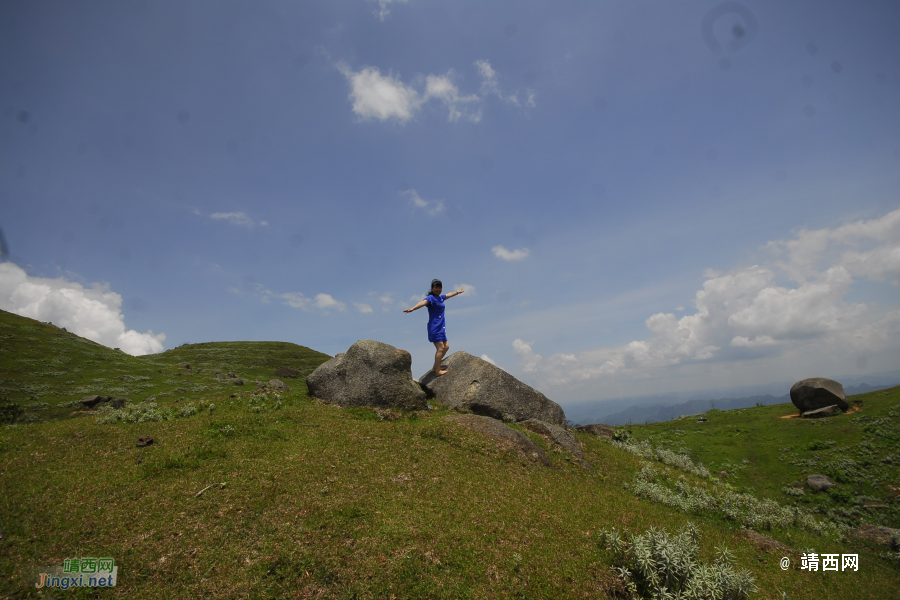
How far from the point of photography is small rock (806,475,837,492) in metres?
28.2

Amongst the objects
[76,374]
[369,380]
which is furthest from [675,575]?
[76,374]

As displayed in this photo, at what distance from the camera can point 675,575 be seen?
9.18 m

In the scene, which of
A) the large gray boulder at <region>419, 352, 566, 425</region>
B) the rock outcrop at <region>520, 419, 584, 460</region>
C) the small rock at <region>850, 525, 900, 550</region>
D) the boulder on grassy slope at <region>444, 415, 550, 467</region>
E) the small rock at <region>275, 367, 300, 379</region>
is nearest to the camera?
the boulder on grassy slope at <region>444, 415, 550, 467</region>

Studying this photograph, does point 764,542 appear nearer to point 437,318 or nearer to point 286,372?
point 437,318

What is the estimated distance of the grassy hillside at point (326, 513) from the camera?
8180 millimetres

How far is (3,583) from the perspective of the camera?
709cm

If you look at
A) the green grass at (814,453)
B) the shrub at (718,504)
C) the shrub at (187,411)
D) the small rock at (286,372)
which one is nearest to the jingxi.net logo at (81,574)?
the shrub at (187,411)

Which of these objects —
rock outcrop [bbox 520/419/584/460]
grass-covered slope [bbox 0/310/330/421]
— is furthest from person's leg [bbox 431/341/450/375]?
grass-covered slope [bbox 0/310/330/421]

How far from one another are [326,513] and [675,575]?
8.71 metres

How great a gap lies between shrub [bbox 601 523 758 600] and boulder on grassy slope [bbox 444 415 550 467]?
23.3 feet

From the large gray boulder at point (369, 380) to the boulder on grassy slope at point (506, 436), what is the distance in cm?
263

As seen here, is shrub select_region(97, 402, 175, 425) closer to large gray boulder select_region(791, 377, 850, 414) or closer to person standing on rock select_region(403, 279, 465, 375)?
person standing on rock select_region(403, 279, 465, 375)

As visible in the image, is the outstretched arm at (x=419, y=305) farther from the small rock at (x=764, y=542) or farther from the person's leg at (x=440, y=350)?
the small rock at (x=764, y=542)

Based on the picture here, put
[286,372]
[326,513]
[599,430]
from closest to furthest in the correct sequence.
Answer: [326,513] → [599,430] → [286,372]
